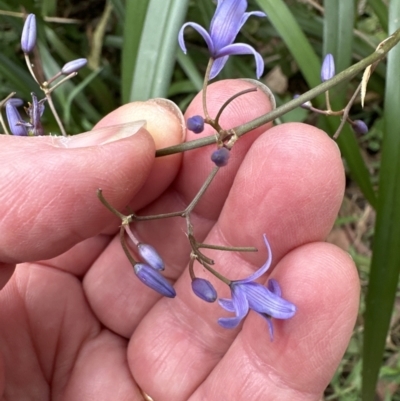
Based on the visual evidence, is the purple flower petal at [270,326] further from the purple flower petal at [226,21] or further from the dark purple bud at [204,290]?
the purple flower petal at [226,21]

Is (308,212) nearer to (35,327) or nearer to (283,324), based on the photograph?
(283,324)

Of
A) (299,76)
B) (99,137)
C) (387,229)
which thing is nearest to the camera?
(99,137)

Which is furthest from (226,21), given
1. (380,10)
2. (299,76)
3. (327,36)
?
(299,76)

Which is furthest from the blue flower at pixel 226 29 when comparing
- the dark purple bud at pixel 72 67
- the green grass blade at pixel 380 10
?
the green grass blade at pixel 380 10

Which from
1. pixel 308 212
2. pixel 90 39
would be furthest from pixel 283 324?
pixel 90 39

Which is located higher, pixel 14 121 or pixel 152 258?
pixel 14 121

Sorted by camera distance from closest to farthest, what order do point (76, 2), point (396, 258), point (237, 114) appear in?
point (237, 114) → point (396, 258) → point (76, 2)

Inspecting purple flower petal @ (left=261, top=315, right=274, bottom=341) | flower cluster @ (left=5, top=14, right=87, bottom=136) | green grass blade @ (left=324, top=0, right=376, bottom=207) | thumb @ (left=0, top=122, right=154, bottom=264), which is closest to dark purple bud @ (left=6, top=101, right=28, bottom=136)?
flower cluster @ (left=5, top=14, right=87, bottom=136)

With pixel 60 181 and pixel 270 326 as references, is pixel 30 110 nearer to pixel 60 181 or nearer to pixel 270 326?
pixel 60 181
